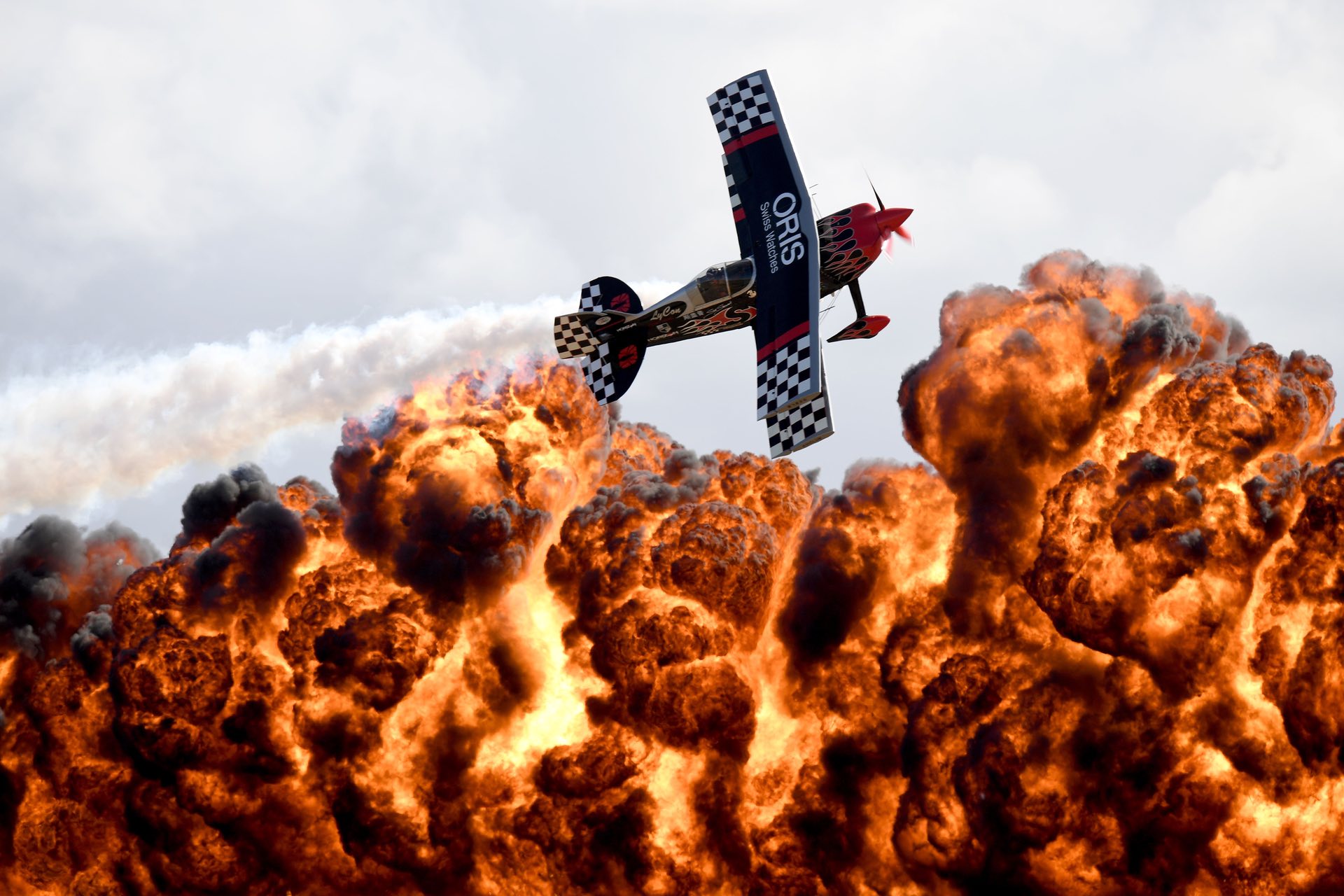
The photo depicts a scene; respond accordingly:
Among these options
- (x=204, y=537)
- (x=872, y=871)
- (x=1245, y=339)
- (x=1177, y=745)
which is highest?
(x=1245, y=339)

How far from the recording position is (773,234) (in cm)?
5231

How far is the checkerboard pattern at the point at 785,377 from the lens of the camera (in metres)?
48.2

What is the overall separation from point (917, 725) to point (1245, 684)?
10727 mm

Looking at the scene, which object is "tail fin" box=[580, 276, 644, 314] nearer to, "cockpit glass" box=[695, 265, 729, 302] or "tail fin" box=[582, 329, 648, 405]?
"tail fin" box=[582, 329, 648, 405]

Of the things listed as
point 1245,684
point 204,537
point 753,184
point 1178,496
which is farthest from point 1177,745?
point 204,537

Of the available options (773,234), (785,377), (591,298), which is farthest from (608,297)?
(785,377)

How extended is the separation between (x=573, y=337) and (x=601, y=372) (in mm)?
1554

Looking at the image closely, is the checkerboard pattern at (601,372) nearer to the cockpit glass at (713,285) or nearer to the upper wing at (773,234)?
the cockpit glass at (713,285)

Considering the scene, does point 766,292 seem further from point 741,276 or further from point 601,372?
point 601,372

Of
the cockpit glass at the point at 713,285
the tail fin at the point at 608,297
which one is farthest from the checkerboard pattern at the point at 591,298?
the cockpit glass at the point at 713,285

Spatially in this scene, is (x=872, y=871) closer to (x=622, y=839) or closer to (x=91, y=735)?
(x=622, y=839)

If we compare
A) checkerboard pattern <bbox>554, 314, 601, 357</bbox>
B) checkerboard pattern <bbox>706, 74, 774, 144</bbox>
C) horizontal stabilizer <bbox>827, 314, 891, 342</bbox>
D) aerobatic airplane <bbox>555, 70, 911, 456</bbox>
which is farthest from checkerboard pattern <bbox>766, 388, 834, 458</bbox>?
checkerboard pattern <bbox>706, 74, 774, 144</bbox>

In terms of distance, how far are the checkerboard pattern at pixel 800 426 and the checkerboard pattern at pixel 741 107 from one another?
10.9 metres

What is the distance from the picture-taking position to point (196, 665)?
63.2m
